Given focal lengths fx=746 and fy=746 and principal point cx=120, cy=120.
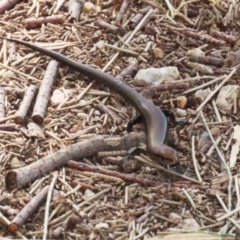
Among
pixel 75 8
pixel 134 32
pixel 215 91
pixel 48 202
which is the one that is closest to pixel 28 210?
pixel 48 202

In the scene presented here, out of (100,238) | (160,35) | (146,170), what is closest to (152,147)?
(146,170)

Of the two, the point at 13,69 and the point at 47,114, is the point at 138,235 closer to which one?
the point at 47,114

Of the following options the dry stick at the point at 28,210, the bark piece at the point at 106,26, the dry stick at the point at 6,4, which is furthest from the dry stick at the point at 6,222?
the dry stick at the point at 6,4

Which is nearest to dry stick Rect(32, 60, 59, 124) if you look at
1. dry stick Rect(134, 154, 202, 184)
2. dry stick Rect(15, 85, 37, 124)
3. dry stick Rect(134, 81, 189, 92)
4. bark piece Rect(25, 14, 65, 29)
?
dry stick Rect(15, 85, 37, 124)

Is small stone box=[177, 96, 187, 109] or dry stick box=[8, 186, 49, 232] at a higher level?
small stone box=[177, 96, 187, 109]

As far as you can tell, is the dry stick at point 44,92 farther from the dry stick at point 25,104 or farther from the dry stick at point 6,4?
the dry stick at point 6,4

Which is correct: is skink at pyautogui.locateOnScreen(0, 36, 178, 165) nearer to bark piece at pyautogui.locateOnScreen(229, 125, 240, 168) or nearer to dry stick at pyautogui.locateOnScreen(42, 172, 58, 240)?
bark piece at pyautogui.locateOnScreen(229, 125, 240, 168)

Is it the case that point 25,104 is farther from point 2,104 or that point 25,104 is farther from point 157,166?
point 157,166
